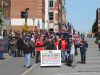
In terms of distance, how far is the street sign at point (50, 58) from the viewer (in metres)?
16.0

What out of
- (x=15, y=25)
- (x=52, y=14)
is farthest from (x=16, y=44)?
(x=52, y=14)

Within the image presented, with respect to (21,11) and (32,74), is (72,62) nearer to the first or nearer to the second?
(32,74)

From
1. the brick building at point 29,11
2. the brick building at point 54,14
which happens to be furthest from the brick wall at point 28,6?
the brick building at point 54,14

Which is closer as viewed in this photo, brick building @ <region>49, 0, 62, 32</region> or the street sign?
the street sign

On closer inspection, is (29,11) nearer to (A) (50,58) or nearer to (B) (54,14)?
(B) (54,14)

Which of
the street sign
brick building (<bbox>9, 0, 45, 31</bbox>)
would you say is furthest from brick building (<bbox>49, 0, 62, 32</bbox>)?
the street sign

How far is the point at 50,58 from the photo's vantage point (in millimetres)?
16047

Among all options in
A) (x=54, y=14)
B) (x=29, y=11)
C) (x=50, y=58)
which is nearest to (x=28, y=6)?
(x=29, y=11)

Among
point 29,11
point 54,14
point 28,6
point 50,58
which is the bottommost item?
point 50,58

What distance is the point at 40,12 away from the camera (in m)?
56.3

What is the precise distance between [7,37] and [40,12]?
32622 millimetres

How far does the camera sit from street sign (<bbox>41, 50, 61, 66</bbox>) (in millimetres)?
15992

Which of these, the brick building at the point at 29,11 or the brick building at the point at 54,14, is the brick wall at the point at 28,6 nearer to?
the brick building at the point at 29,11

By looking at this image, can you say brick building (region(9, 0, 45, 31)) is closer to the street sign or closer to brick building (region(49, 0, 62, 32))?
brick building (region(49, 0, 62, 32))
